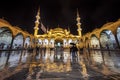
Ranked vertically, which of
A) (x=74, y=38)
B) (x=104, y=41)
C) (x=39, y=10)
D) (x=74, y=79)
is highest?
(x=39, y=10)

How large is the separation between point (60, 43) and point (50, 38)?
28.8 feet

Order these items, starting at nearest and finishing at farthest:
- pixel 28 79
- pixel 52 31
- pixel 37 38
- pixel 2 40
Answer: pixel 28 79
pixel 2 40
pixel 37 38
pixel 52 31

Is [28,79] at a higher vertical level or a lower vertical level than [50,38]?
lower

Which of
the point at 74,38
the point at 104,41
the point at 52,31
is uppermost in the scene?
the point at 52,31

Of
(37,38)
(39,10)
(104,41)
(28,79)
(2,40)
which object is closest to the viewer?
(28,79)

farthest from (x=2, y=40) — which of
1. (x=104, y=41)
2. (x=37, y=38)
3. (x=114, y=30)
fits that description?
(x=104, y=41)

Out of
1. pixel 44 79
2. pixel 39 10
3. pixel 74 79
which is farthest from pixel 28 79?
pixel 39 10

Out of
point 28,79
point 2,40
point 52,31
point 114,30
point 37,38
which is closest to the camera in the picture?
point 28,79

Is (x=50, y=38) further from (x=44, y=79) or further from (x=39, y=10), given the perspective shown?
(x=44, y=79)

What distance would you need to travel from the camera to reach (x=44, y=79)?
3.19 metres

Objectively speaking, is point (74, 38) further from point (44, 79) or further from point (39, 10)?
point (44, 79)

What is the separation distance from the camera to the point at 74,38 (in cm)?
4375

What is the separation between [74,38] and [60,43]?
30.8 feet

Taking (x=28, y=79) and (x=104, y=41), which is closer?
(x=28, y=79)
